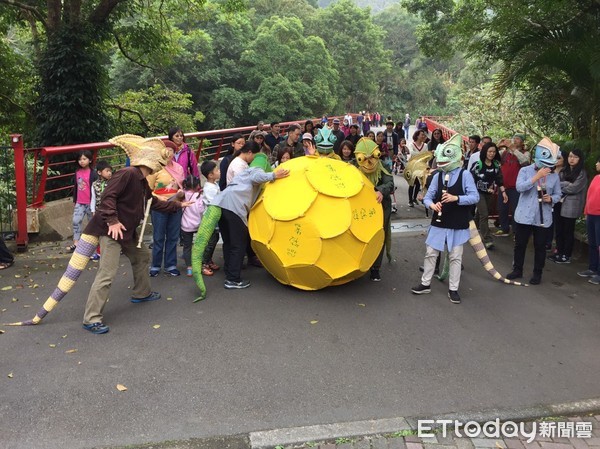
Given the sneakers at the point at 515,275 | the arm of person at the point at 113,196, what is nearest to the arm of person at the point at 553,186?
the sneakers at the point at 515,275

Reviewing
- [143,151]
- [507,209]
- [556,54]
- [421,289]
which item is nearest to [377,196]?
[421,289]

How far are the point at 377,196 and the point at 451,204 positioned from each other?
830 mm

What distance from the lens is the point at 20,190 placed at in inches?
273

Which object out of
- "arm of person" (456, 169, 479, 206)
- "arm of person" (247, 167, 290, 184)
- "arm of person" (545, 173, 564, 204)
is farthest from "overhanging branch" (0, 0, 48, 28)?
"arm of person" (545, 173, 564, 204)

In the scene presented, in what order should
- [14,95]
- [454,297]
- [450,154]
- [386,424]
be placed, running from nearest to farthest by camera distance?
[386,424] < [450,154] < [454,297] < [14,95]

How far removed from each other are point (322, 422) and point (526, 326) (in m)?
2.69

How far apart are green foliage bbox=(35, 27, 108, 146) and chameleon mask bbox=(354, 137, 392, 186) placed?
6.60 metres

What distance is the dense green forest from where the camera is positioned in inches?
316

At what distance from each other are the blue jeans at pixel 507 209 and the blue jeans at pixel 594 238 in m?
1.59

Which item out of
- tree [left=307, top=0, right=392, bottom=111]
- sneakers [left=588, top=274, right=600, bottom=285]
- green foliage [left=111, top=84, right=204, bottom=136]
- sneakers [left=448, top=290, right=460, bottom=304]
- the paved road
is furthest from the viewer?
tree [left=307, top=0, right=392, bottom=111]

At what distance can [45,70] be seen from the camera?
9.88 metres

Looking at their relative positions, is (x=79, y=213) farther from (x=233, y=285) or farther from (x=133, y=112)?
(x=133, y=112)

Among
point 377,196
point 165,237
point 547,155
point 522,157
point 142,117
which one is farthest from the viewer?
point 142,117

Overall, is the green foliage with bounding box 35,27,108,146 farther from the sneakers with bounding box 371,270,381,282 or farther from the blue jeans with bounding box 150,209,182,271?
the sneakers with bounding box 371,270,381,282
